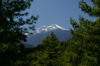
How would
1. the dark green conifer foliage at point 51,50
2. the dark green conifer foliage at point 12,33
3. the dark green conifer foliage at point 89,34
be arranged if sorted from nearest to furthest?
the dark green conifer foliage at point 12,33, the dark green conifer foliage at point 89,34, the dark green conifer foliage at point 51,50

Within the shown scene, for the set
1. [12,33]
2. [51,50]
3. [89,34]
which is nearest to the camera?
[12,33]

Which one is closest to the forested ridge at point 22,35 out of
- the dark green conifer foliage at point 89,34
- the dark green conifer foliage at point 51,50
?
the dark green conifer foliage at point 89,34

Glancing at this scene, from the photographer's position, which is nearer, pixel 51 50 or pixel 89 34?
pixel 89 34

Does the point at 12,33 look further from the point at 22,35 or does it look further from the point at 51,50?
the point at 51,50

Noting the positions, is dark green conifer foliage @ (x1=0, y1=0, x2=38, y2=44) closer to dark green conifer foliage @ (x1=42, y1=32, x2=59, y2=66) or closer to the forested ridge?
the forested ridge

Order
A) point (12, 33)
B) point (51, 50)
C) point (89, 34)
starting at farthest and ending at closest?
point (51, 50), point (89, 34), point (12, 33)

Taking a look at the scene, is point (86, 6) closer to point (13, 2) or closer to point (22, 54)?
point (13, 2)

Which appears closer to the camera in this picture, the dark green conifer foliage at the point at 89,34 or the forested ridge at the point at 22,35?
the forested ridge at the point at 22,35

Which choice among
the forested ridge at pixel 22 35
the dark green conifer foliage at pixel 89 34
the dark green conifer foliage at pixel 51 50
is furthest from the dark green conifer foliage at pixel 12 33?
the dark green conifer foliage at pixel 51 50

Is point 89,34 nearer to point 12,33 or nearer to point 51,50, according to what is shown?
point 12,33

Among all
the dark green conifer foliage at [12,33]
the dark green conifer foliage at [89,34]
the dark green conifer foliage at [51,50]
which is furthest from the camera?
the dark green conifer foliage at [51,50]

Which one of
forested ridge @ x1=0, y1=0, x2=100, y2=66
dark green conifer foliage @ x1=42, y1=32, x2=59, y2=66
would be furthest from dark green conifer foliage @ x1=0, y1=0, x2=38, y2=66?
dark green conifer foliage @ x1=42, y1=32, x2=59, y2=66

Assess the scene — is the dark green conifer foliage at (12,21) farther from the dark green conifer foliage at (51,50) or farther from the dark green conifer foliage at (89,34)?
the dark green conifer foliage at (51,50)

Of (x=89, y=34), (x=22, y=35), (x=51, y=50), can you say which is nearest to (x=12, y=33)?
(x=22, y=35)
